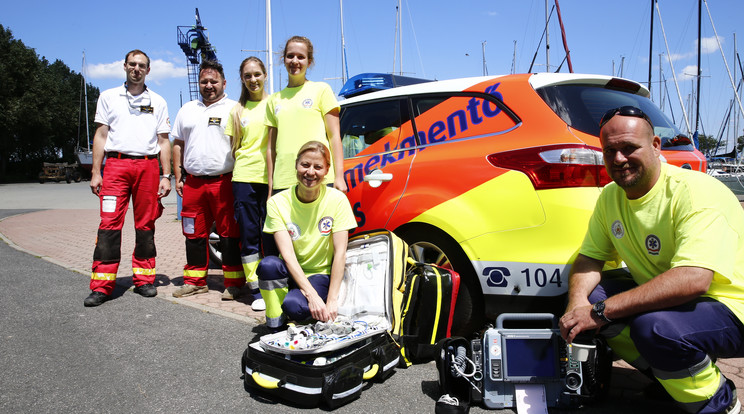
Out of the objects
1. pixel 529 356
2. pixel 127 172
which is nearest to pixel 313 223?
pixel 529 356

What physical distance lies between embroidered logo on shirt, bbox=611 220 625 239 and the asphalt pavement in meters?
0.80

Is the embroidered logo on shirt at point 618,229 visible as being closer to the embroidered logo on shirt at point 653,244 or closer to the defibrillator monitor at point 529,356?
the embroidered logo on shirt at point 653,244

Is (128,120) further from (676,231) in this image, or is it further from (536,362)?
(676,231)

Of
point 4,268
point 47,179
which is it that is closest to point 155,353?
point 4,268

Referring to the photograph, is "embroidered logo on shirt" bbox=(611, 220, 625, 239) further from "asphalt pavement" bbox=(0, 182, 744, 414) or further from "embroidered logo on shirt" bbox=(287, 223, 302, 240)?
"embroidered logo on shirt" bbox=(287, 223, 302, 240)

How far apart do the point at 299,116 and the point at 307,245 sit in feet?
3.37

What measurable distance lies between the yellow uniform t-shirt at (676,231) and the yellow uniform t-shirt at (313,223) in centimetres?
140

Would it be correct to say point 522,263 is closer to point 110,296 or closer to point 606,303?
point 606,303

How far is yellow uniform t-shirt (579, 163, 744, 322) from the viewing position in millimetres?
2041

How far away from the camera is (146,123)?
14.6 ft

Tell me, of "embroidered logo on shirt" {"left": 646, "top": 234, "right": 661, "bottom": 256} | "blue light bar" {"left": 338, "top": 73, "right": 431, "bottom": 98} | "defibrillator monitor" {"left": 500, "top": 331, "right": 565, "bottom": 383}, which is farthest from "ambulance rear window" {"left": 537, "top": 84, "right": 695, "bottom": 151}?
"blue light bar" {"left": 338, "top": 73, "right": 431, "bottom": 98}

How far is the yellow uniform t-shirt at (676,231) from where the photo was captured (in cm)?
204

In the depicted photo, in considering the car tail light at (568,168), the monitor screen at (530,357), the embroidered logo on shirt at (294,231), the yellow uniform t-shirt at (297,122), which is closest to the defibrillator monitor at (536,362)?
the monitor screen at (530,357)

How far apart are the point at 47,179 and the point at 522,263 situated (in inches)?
1542
